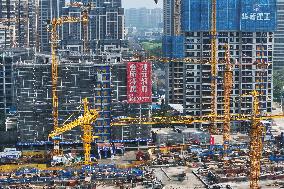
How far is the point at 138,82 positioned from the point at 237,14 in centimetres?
1342

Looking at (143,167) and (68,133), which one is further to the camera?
(68,133)

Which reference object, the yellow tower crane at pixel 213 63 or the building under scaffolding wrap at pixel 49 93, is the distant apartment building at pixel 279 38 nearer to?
the yellow tower crane at pixel 213 63

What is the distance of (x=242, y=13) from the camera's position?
5688 cm

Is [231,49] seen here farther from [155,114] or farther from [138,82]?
[138,82]

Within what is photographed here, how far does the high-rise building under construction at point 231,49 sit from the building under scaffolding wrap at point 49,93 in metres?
11.8

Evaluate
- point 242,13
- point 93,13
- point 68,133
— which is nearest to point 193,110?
point 242,13

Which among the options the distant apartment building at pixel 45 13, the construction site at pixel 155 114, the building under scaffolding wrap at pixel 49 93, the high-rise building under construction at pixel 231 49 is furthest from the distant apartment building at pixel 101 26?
the building under scaffolding wrap at pixel 49 93

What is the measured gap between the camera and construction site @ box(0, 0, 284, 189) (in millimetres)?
42062

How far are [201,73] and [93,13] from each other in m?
37.6

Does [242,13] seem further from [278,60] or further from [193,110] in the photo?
[278,60]

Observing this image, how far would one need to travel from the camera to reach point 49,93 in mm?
48812

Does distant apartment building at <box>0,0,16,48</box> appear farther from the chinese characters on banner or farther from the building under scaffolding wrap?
the chinese characters on banner

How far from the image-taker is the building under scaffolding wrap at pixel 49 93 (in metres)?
48.6

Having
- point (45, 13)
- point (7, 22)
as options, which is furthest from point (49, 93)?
point (45, 13)
